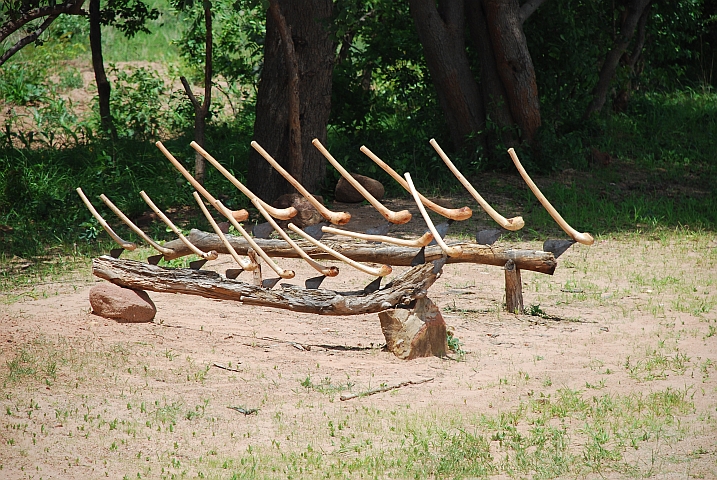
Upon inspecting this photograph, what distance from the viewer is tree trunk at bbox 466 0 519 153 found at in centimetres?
1087

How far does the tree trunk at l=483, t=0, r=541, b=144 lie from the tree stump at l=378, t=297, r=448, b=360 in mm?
6164

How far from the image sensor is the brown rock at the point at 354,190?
986 cm

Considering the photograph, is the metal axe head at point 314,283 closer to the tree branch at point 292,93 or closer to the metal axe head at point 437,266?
the metal axe head at point 437,266

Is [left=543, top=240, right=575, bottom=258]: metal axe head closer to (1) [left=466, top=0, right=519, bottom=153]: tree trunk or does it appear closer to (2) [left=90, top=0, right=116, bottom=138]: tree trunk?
(1) [left=466, top=0, right=519, bottom=153]: tree trunk

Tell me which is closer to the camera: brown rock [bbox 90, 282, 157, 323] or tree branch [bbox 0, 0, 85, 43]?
brown rock [bbox 90, 282, 157, 323]

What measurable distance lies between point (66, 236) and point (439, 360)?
16.4 ft

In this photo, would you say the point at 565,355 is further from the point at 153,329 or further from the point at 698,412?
the point at 153,329

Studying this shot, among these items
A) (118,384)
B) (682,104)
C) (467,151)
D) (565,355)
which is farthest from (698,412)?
(682,104)

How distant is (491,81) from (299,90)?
9.08 ft

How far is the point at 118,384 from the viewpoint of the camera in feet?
15.3

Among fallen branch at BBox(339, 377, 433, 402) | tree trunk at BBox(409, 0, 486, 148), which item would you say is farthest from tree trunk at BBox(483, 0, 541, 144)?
fallen branch at BBox(339, 377, 433, 402)

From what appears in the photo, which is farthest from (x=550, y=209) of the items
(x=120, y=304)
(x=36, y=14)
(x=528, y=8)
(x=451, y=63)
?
(x=528, y=8)

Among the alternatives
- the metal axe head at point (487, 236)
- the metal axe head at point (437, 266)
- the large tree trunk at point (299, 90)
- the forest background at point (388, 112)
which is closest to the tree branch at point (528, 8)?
the forest background at point (388, 112)

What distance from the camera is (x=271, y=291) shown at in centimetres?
530
